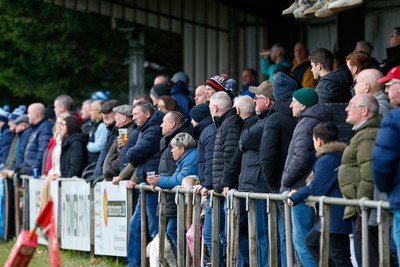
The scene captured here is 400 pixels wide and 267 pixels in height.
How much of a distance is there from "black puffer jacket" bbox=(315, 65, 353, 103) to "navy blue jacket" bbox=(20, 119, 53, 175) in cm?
822

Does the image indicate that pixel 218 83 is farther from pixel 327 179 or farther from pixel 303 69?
pixel 327 179

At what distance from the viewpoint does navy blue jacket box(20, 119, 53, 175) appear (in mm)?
19891

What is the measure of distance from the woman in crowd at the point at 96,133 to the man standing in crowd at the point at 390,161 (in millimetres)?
8437

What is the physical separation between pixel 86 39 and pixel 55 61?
114cm

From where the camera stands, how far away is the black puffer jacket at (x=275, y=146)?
39.5 feet

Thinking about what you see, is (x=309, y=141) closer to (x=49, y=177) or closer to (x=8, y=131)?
(x=49, y=177)

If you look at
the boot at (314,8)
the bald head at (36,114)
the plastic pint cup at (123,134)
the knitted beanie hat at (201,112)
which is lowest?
the plastic pint cup at (123,134)

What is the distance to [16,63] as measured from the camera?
32562mm

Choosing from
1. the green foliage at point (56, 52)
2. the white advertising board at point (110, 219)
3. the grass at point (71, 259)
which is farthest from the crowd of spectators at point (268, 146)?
the green foliage at point (56, 52)

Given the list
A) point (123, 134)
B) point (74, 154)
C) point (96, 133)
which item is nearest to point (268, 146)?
point (123, 134)

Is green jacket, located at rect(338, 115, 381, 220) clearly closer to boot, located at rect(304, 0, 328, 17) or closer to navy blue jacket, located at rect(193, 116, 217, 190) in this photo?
navy blue jacket, located at rect(193, 116, 217, 190)

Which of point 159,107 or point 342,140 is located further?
point 159,107

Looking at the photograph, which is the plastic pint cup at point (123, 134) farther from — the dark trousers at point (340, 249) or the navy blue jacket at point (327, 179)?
the dark trousers at point (340, 249)

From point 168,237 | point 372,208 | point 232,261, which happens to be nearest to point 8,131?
point 168,237
